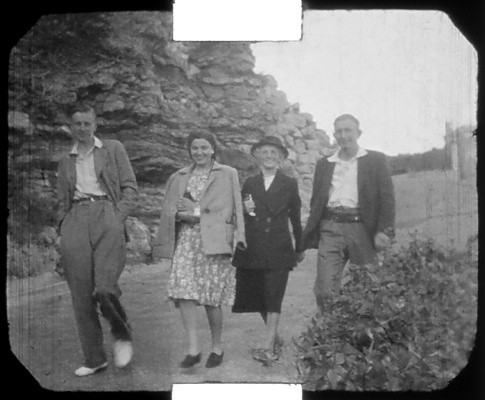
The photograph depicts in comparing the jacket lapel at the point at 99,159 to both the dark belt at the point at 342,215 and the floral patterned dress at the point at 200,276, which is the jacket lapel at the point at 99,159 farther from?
the dark belt at the point at 342,215

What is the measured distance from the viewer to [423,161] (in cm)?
427

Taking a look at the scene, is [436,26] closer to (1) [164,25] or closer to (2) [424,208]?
(2) [424,208]

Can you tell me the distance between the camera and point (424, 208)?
14.0 ft

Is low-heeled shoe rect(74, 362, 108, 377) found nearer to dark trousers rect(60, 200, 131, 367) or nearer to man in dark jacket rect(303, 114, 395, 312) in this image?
dark trousers rect(60, 200, 131, 367)

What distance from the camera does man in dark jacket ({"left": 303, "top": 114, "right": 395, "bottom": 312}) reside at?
430 centimetres

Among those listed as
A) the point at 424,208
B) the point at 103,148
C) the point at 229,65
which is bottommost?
the point at 424,208

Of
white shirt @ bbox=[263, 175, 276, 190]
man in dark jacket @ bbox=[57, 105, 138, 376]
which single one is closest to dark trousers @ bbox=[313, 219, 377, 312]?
white shirt @ bbox=[263, 175, 276, 190]

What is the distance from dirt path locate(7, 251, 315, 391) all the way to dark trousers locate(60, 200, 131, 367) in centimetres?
4

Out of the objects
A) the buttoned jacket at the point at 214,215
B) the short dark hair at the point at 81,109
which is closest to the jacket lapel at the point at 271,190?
the buttoned jacket at the point at 214,215

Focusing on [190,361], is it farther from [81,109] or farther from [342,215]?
[81,109]

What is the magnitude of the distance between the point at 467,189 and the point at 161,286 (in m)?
1.53

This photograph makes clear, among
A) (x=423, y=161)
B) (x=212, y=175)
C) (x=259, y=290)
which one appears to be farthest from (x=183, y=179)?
(x=423, y=161)

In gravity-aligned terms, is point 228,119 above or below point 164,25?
below

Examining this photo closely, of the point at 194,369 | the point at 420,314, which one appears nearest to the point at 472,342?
the point at 420,314
